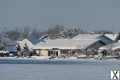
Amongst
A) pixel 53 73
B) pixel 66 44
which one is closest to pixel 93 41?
pixel 66 44

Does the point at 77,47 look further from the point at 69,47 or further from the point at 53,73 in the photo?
the point at 53,73

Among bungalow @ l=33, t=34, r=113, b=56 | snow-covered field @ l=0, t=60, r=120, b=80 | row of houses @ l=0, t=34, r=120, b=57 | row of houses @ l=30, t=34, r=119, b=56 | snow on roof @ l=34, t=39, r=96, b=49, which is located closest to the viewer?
snow-covered field @ l=0, t=60, r=120, b=80

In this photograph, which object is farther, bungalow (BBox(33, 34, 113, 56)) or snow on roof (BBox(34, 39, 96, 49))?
snow on roof (BBox(34, 39, 96, 49))

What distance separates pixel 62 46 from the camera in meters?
94.8

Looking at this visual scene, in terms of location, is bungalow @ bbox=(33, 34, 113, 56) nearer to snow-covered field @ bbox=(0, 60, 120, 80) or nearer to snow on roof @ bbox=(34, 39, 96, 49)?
snow on roof @ bbox=(34, 39, 96, 49)

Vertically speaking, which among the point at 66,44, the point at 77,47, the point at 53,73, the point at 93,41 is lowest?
the point at 77,47

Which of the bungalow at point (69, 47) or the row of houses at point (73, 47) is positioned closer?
the row of houses at point (73, 47)

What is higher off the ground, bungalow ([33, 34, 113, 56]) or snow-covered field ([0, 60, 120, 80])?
snow-covered field ([0, 60, 120, 80])

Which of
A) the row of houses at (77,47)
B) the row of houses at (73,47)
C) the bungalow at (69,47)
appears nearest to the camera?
the row of houses at (77,47)

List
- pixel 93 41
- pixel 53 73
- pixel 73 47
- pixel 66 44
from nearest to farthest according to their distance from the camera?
pixel 53 73 → pixel 73 47 → pixel 66 44 → pixel 93 41

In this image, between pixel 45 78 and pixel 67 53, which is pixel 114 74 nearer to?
pixel 45 78

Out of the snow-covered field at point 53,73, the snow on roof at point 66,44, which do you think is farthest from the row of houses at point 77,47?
the snow-covered field at point 53,73

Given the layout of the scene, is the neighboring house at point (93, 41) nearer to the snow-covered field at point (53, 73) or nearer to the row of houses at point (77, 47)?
the row of houses at point (77, 47)

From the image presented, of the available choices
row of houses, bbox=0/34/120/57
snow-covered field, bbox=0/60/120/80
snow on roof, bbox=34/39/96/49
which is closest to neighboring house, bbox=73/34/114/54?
row of houses, bbox=0/34/120/57
